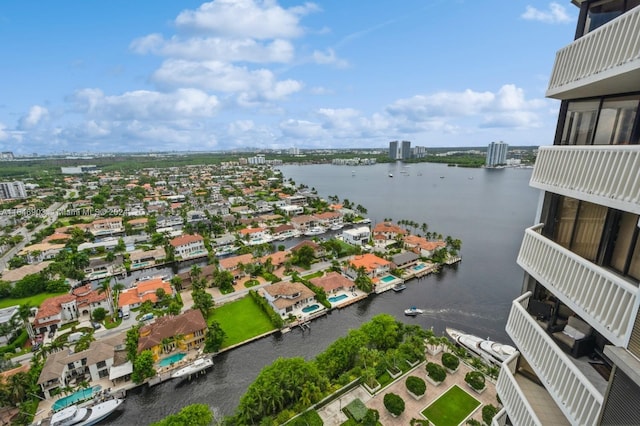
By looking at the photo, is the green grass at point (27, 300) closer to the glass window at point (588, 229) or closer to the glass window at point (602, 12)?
the glass window at point (588, 229)

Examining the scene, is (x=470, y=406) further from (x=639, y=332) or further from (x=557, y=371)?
(x=639, y=332)

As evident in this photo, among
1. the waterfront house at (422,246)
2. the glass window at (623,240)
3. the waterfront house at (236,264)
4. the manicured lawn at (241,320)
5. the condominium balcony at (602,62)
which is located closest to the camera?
the condominium balcony at (602,62)

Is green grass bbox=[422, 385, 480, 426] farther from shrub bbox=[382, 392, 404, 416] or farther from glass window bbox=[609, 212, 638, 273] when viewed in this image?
glass window bbox=[609, 212, 638, 273]

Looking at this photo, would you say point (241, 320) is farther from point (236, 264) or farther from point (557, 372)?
point (557, 372)

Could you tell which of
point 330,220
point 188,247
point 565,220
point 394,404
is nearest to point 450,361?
point 394,404

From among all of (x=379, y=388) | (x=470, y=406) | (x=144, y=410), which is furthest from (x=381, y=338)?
(x=144, y=410)

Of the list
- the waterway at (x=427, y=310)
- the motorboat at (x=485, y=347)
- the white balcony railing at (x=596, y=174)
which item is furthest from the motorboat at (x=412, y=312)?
the white balcony railing at (x=596, y=174)
